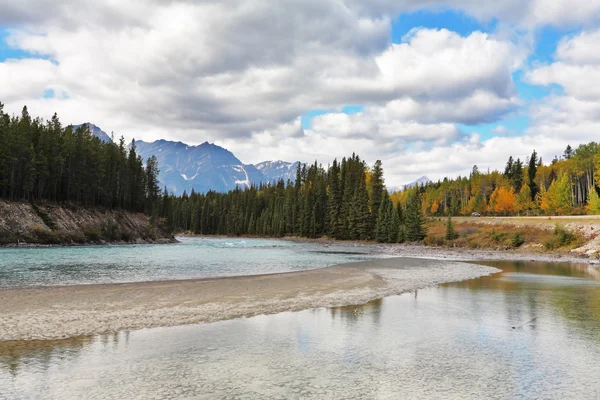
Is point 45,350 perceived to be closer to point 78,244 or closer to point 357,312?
point 357,312

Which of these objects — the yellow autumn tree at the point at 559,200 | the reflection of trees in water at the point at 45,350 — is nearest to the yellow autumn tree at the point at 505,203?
the yellow autumn tree at the point at 559,200

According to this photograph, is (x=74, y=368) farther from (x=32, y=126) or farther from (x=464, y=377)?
(x=32, y=126)

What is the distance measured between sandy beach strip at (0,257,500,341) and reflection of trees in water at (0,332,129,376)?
688 millimetres

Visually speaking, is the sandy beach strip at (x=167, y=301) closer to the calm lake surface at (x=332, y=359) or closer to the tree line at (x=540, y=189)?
the calm lake surface at (x=332, y=359)

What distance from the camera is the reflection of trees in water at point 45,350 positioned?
11.0 m

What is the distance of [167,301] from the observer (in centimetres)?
2058

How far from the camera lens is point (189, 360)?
38.0ft

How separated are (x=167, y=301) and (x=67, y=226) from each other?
73.1 meters

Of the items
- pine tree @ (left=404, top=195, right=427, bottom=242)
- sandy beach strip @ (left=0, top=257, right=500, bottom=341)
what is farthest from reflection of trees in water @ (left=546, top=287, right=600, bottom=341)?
pine tree @ (left=404, top=195, right=427, bottom=242)

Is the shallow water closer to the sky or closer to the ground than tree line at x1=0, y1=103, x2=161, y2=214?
closer to the ground

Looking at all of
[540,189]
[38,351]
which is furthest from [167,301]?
[540,189]

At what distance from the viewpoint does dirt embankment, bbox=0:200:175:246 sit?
68.8 m

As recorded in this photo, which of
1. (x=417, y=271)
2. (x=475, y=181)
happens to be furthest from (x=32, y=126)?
(x=475, y=181)

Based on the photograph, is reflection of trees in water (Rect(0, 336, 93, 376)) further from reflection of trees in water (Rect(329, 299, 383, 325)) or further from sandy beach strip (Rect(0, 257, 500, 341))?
reflection of trees in water (Rect(329, 299, 383, 325))
